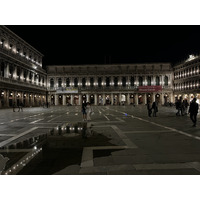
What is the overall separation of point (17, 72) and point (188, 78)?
52145 mm

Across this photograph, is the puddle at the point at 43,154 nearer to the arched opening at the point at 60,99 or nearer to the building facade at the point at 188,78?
the building facade at the point at 188,78

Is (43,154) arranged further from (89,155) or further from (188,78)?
(188,78)

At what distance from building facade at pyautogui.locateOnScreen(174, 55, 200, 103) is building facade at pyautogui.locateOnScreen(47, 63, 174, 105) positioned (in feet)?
11.5

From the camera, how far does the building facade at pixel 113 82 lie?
68625 millimetres

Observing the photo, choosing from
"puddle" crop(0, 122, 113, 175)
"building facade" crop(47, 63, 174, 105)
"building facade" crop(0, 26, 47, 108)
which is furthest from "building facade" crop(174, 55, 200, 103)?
"puddle" crop(0, 122, 113, 175)

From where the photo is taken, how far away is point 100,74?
6900cm

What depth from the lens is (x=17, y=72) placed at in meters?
43.7

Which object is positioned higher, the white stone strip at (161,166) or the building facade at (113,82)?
the building facade at (113,82)

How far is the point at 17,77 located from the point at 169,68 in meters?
55.5

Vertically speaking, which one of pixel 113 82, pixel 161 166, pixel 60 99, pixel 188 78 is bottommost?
pixel 161 166

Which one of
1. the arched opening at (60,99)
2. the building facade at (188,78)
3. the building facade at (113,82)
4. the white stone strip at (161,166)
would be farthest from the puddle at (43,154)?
the arched opening at (60,99)

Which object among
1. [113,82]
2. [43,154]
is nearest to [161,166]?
[43,154]

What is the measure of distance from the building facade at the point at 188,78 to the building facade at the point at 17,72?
154ft

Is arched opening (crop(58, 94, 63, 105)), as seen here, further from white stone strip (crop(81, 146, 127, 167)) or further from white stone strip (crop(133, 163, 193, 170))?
white stone strip (crop(133, 163, 193, 170))
